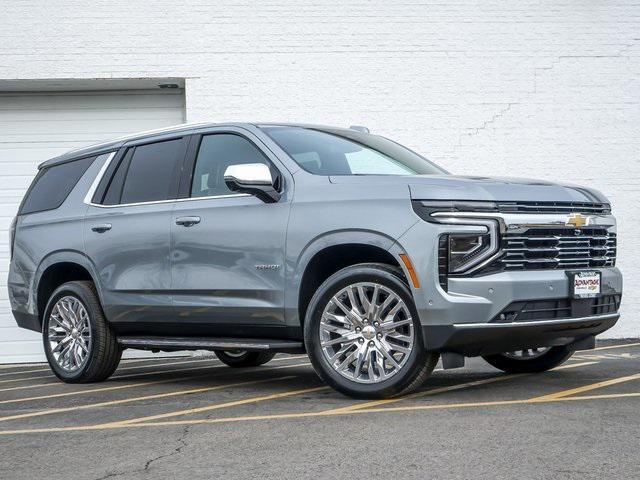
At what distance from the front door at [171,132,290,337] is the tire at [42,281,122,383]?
3.52 ft

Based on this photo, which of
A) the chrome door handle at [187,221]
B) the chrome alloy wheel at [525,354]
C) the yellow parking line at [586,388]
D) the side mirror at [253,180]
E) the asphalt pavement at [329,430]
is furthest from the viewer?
the chrome alloy wheel at [525,354]

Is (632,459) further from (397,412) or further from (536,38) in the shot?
(536,38)

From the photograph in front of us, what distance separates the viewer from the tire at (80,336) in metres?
8.83

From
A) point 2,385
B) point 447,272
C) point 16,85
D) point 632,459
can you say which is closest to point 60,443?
point 447,272

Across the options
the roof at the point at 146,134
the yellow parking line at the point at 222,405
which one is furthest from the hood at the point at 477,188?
the yellow parking line at the point at 222,405

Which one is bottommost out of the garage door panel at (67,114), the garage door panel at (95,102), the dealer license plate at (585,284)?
the dealer license plate at (585,284)

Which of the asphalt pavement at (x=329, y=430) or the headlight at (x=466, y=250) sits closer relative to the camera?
the asphalt pavement at (x=329, y=430)

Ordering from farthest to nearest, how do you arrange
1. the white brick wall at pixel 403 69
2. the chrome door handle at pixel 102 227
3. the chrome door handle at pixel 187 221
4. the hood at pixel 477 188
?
1. the white brick wall at pixel 403 69
2. the chrome door handle at pixel 102 227
3. the chrome door handle at pixel 187 221
4. the hood at pixel 477 188

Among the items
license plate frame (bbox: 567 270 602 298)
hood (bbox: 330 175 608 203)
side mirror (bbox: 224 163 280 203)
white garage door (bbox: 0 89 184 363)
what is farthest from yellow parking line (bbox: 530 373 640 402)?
white garage door (bbox: 0 89 184 363)

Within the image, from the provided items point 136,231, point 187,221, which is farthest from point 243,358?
point 187,221

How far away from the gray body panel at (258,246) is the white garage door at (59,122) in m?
4.24

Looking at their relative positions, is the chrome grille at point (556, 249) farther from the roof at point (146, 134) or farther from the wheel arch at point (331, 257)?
the roof at point (146, 134)

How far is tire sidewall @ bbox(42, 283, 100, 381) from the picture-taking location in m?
8.83

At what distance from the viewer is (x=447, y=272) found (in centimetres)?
648
